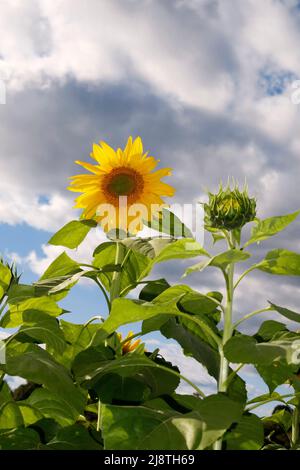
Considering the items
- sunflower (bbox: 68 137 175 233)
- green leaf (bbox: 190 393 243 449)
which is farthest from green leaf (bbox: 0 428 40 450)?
sunflower (bbox: 68 137 175 233)

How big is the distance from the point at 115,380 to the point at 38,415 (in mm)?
420

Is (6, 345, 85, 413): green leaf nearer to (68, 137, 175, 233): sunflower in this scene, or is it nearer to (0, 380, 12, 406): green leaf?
(0, 380, 12, 406): green leaf

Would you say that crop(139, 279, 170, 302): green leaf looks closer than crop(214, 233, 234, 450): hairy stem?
No

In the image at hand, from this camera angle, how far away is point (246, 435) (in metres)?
1.74

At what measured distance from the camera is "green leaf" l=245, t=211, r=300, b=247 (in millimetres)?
1879

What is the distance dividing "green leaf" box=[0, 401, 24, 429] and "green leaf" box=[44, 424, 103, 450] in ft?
1.16

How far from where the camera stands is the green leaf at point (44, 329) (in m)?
1.96

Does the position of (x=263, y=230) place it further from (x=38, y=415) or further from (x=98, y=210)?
(x=38, y=415)

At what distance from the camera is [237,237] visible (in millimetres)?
2008

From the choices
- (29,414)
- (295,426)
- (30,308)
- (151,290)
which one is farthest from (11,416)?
(295,426)

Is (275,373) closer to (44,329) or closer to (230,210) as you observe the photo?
(230,210)

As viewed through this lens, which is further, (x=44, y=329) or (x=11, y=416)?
A: (x=11, y=416)

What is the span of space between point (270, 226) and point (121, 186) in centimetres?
84

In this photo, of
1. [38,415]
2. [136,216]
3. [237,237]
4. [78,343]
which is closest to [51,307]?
[78,343]
